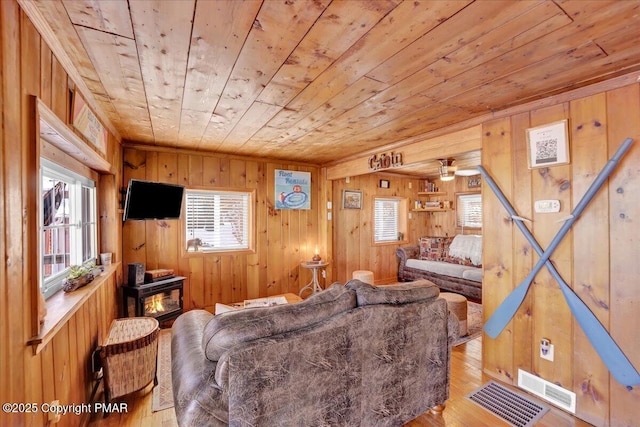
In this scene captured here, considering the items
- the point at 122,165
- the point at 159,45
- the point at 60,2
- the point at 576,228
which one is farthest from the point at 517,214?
the point at 122,165

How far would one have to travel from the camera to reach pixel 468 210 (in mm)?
5930

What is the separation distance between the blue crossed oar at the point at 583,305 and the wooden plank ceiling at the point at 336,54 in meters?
0.67

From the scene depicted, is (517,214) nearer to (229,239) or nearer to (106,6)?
(106,6)

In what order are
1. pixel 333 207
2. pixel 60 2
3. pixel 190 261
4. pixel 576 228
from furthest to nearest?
pixel 333 207 → pixel 190 261 → pixel 576 228 → pixel 60 2

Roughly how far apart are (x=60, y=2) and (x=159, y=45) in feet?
1.21

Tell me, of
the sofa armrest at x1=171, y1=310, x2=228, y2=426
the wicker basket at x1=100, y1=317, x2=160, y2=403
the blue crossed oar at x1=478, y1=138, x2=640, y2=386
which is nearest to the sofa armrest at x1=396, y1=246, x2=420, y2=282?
the blue crossed oar at x1=478, y1=138, x2=640, y2=386

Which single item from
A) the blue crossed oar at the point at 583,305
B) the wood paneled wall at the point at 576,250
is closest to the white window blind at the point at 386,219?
the wood paneled wall at the point at 576,250

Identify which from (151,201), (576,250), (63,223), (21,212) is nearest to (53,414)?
(21,212)

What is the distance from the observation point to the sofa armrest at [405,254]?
5.61 metres

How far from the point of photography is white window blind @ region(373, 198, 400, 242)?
595cm

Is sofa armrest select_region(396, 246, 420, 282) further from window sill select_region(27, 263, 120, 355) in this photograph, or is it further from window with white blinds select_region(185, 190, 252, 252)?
window sill select_region(27, 263, 120, 355)

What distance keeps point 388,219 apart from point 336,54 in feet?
16.2

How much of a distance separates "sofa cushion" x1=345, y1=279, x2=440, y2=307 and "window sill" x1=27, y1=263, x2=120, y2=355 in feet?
4.65

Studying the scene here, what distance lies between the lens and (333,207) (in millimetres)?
5219
